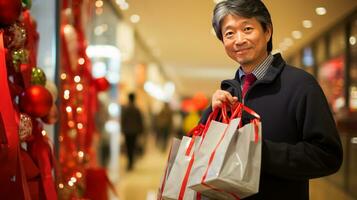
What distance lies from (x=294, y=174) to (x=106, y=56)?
5691 mm

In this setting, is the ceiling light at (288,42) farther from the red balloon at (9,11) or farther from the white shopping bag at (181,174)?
the red balloon at (9,11)

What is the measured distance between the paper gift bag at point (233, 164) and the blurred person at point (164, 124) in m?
11.1

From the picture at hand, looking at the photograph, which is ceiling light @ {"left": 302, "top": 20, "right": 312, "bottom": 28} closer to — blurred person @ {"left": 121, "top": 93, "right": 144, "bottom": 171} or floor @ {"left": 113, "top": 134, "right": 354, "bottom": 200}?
floor @ {"left": 113, "top": 134, "right": 354, "bottom": 200}

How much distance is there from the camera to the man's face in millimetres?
1767

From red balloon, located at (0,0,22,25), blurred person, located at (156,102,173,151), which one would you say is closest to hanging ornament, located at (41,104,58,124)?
red balloon, located at (0,0,22,25)

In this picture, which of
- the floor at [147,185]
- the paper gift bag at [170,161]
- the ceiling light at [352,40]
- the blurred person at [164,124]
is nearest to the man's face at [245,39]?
the paper gift bag at [170,161]

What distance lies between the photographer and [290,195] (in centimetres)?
175

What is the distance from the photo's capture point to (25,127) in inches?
92.9

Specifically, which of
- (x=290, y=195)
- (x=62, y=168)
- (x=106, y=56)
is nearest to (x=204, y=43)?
(x=290, y=195)

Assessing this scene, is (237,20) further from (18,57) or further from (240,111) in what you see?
(18,57)

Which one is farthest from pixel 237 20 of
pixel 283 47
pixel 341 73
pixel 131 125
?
pixel 131 125

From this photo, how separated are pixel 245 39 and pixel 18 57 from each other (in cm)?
120

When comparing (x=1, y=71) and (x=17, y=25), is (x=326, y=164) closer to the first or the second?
(x=1, y=71)

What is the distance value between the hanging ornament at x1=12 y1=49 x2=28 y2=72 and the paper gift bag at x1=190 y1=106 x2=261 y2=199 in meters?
1.21
